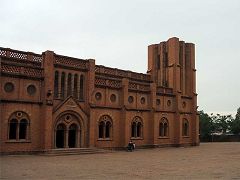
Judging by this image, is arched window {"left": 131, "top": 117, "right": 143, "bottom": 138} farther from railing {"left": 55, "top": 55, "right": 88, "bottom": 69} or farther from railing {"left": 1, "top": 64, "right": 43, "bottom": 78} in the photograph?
railing {"left": 1, "top": 64, "right": 43, "bottom": 78}

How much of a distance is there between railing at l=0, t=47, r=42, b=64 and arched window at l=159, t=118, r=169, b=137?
18.4 meters

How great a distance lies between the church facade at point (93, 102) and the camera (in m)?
30.4

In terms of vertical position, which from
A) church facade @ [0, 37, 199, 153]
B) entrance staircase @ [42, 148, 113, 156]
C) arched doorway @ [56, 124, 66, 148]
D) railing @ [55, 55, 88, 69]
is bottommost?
entrance staircase @ [42, 148, 113, 156]

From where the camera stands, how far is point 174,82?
47344mm

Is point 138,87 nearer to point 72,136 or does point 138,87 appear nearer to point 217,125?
point 72,136

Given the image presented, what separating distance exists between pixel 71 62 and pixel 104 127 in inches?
314

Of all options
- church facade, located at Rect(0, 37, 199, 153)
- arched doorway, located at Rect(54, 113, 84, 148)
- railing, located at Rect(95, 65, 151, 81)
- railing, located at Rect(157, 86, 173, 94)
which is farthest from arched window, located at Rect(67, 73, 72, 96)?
railing, located at Rect(157, 86, 173, 94)

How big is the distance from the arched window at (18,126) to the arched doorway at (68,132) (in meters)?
3.18

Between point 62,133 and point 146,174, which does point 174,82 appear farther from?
point 146,174

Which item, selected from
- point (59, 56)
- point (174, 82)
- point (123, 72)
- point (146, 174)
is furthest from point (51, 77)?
point (174, 82)

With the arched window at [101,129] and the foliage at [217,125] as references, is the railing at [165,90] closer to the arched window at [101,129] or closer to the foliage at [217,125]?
the arched window at [101,129]

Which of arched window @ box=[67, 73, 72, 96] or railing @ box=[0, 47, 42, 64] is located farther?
arched window @ box=[67, 73, 72, 96]

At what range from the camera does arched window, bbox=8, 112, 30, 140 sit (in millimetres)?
29781

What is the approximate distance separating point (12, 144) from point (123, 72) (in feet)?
60.1
